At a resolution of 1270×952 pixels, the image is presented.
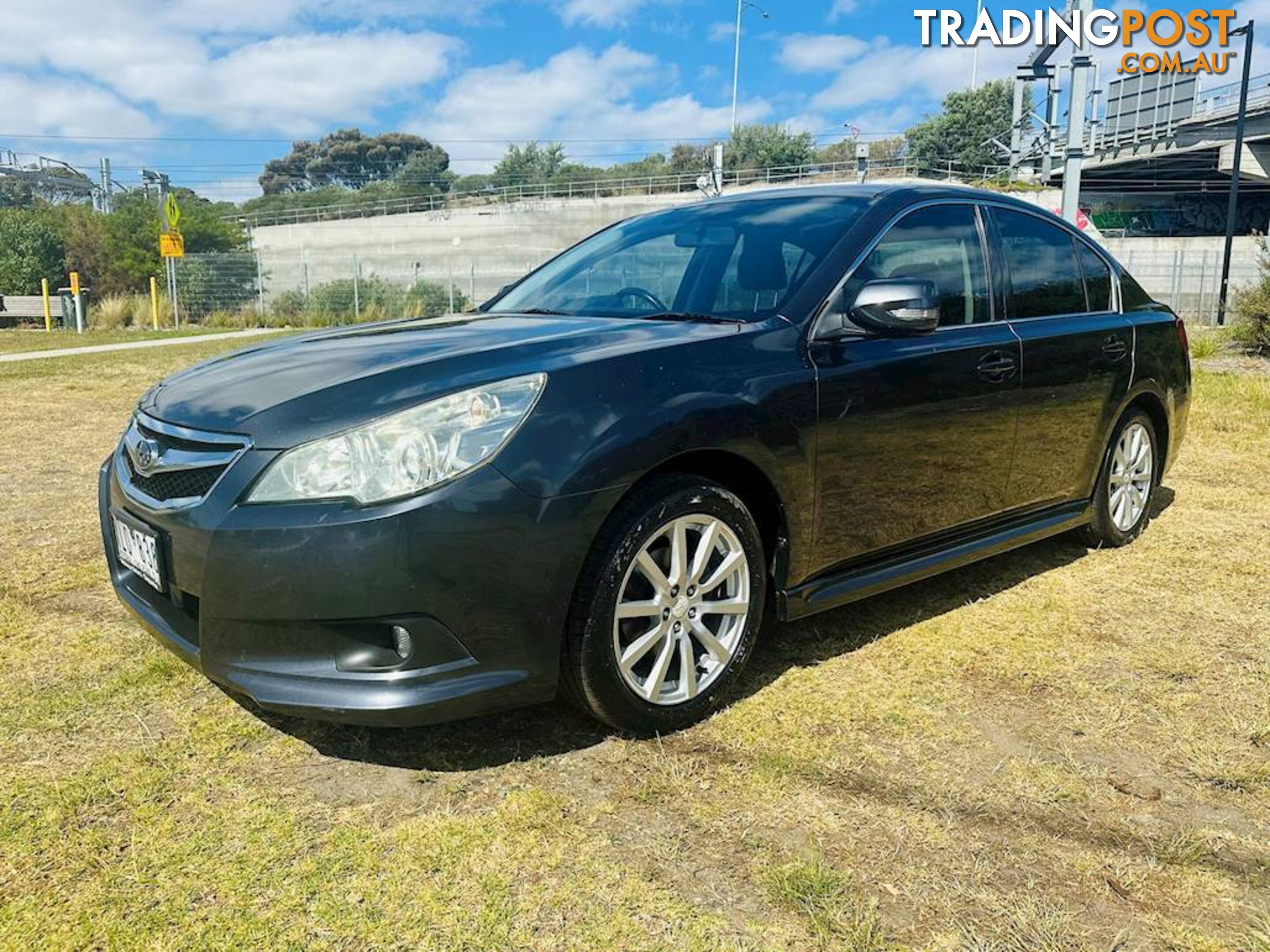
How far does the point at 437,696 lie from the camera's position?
2.43 meters

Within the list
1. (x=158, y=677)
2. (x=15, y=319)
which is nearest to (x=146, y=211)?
(x=15, y=319)

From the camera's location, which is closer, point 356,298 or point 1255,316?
point 1255,316

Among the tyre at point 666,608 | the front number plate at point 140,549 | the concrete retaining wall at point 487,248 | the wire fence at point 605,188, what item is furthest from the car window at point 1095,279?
the wire fence at point 605,188

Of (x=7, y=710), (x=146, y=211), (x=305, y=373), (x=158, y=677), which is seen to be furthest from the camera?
(x=146, y=211)

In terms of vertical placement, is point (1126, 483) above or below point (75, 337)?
above

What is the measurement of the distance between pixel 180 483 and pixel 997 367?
9.31 feet

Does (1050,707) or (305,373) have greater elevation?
(305,373)

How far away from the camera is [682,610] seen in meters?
2.87

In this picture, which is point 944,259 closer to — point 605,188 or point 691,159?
point 605,188

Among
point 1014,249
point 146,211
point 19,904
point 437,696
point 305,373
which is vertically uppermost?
point 146,211

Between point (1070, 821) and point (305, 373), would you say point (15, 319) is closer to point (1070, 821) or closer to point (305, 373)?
point (305, 373)

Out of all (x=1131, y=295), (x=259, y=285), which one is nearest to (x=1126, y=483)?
(x=1131, y=295)

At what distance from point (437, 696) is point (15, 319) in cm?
2867

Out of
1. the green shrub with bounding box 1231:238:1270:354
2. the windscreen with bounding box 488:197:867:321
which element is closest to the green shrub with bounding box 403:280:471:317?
the green shrub with bounding box 1231:238:1270:354
